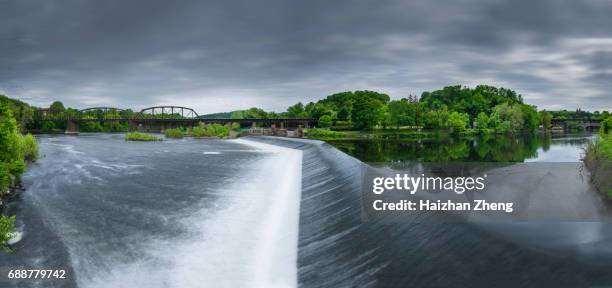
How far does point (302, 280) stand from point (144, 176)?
773 inches

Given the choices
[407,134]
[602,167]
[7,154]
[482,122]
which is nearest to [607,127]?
[602,167]

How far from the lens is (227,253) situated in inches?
468

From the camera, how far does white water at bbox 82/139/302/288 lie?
10.1 m

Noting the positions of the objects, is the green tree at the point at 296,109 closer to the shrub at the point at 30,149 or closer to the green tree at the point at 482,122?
the green tree at the point at 482,122

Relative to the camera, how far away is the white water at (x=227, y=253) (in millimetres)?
10070

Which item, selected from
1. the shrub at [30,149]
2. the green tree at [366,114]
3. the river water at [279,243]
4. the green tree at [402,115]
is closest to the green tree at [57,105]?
the green tree at [366,114]

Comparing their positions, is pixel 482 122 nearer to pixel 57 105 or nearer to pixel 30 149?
pixel 30 149

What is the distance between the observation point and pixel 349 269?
945 cm

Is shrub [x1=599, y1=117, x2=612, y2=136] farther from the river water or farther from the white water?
the white water

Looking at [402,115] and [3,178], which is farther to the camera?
[402,115]

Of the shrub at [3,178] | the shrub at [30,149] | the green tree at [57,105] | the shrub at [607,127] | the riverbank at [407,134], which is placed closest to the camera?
the shrub at [3,178]

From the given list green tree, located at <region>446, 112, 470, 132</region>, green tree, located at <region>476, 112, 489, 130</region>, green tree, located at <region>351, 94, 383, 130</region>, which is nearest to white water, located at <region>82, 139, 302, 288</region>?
green tree, located at <region>446, 112, 470, 132</region>

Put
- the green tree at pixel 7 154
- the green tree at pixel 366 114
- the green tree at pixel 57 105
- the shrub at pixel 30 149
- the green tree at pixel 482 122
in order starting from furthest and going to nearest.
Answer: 1. the green tree at pixel 57 105
2. the green tree at pixel 366 114
3. the green tree at pixel 482 122
4. the shrub at pixel 30 149
5. the green tree at pixel 7 154

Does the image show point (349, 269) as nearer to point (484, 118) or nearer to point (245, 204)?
point (245, 204)
